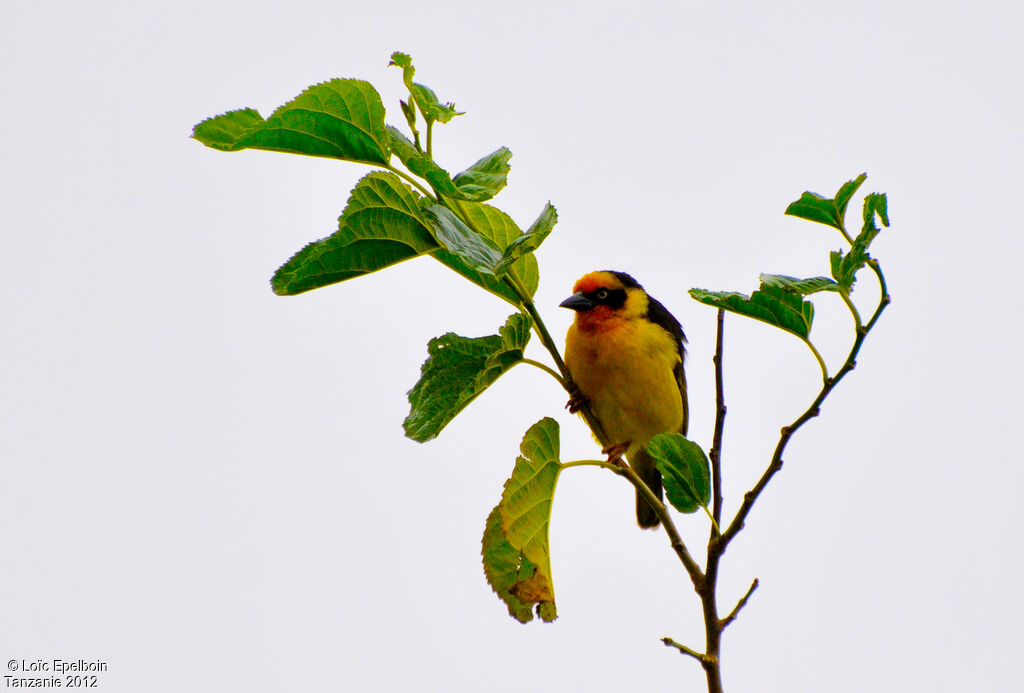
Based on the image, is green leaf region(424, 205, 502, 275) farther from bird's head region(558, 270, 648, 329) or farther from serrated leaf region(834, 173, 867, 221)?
bird's head region(558, 270, 648, 329)

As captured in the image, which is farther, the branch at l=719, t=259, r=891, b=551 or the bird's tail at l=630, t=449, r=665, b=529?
the bird's tail at l=630, t=449, r=665, b=529

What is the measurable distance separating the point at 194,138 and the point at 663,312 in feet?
13.0

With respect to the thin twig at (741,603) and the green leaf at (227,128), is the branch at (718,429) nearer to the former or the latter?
the thin twig at (741,603)

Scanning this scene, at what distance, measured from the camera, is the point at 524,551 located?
226cm

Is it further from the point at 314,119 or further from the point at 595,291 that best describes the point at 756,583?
the point at 595,291

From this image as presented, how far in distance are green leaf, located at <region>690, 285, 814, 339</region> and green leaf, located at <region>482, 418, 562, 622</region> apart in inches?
18.9

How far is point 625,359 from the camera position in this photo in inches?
188

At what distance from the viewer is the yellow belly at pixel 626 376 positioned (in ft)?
15.6

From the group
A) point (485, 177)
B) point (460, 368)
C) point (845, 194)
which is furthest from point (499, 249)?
point (845, 194)

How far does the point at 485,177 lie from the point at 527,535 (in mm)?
863

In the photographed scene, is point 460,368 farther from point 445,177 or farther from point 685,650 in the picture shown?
point 685,650

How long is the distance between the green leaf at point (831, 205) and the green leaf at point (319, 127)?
0.83 meters

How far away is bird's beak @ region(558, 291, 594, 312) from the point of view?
15.9ft

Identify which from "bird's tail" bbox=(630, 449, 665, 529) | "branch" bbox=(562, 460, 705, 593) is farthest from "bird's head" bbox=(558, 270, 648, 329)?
"branch" bbox=(562, 460, 705, 593)
